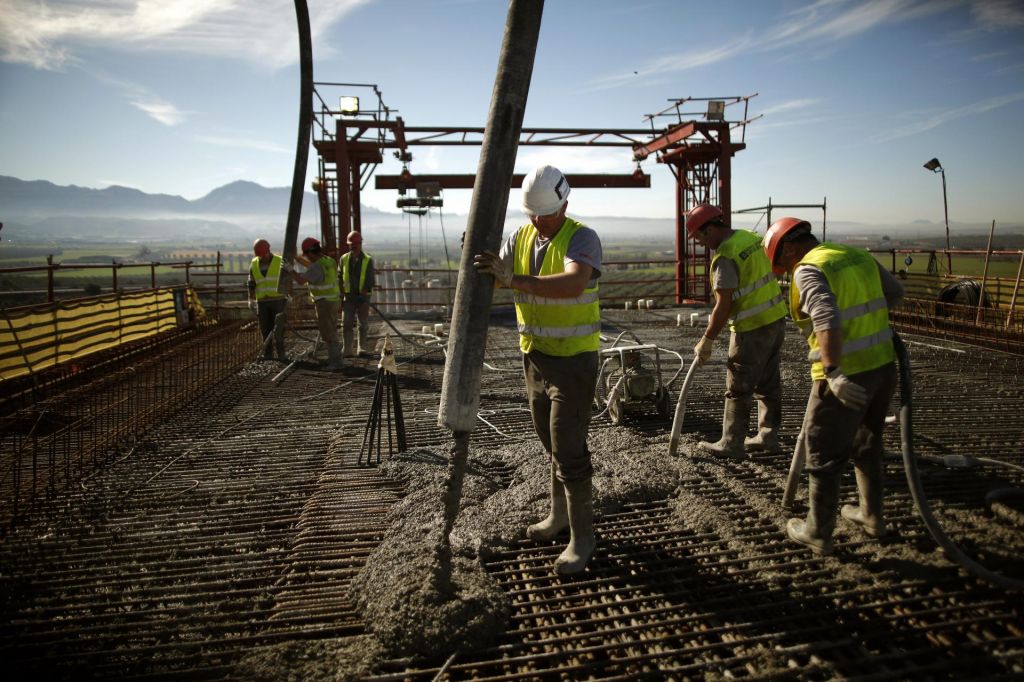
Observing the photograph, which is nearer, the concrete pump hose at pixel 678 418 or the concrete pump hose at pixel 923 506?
the concrete pump hose at pixel 923 506

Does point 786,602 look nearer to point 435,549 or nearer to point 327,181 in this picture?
point 435,549

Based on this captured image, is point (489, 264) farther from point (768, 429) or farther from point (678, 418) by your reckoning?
point (768, 429)

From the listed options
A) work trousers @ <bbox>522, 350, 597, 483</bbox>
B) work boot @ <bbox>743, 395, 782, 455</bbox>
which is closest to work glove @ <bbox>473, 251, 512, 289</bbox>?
work trousers @ <bbox>522, 350, 597, 483</bbox>

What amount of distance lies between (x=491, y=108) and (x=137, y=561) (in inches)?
124

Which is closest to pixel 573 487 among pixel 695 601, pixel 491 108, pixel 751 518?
pixel 695 601

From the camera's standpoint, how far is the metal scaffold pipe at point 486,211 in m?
2.61

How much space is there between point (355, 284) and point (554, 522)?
20.9 ft

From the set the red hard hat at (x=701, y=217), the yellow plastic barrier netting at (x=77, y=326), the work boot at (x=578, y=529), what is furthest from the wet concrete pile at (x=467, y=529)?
the yellow plastic barrier netting at (x=77, y=326)

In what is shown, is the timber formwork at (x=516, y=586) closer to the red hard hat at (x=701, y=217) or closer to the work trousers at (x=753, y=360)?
the work trousers at (x=753, y=360)

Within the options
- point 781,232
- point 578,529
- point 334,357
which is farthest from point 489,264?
point 334,357

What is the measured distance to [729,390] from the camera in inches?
183

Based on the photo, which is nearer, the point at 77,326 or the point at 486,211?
the point at 486,211

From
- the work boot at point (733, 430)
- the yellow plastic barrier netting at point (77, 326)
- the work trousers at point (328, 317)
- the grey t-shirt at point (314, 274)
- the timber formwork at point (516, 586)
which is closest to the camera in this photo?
the timber formwork at point (516, 586)

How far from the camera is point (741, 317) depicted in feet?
14.7
